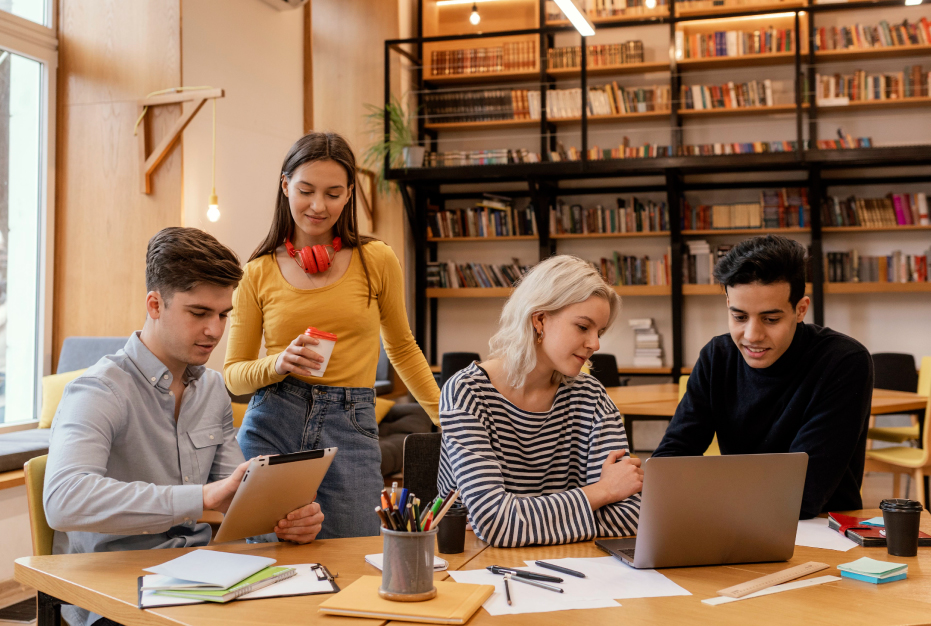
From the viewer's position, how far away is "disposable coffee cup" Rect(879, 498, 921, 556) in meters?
1.46

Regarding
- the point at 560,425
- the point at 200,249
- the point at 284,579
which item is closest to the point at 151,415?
the point at 200,249

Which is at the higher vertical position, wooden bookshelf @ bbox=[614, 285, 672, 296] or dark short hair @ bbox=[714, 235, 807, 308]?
wooden bookshelf @ bbox=[614, 285, 672, 296]

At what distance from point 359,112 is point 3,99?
9.10 ft

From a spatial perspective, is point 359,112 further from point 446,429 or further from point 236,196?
point 446,429

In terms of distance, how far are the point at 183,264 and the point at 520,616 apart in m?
0.92

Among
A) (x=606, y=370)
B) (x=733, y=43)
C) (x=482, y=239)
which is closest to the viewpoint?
(x=606, y=370)

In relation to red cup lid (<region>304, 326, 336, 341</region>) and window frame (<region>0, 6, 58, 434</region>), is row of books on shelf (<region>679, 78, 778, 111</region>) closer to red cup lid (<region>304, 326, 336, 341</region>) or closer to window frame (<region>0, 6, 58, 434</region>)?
window frame (<region>0, 6, 58, 434</region>)

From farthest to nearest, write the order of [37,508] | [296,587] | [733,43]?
[733,43] < [37,508] < [296,587]

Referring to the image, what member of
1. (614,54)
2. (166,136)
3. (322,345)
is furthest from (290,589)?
(614,54)

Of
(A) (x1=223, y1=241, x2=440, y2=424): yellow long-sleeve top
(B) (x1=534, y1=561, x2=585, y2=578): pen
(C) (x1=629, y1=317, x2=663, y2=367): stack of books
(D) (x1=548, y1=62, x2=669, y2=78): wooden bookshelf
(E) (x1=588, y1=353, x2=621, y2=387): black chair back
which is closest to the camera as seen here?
(B) (x1=534, y1=561, x2=585, y2=578): pen

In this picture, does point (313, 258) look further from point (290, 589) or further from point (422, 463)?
point (290, 589)

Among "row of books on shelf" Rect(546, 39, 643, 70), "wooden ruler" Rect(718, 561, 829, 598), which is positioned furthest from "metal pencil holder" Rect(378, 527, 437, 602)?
"row of books on shelf" Rect(546, 39, 643, 70)

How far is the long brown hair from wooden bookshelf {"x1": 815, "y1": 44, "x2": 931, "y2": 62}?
545 cm

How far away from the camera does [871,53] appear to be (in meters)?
6.22
